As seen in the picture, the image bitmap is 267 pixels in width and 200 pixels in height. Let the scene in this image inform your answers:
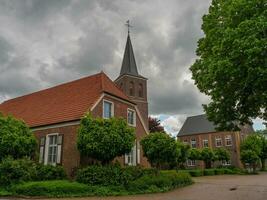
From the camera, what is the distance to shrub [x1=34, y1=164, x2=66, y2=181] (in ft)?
50.8

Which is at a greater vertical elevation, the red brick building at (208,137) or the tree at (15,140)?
the red brick building at (208,137)

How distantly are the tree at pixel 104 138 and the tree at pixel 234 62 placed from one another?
4.89 meters

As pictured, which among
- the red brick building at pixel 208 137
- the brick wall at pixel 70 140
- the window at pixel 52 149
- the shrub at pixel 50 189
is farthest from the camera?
the red brick building at pixel 208 137

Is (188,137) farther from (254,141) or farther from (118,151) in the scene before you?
(118,151)

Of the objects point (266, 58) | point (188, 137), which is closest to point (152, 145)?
point (266, 58)

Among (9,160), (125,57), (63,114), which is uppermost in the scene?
(125,57)

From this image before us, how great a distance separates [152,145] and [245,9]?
36.2ft

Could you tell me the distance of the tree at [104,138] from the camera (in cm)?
1473

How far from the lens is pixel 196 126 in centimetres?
5569

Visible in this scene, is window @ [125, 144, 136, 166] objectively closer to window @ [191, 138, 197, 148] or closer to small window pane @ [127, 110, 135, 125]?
small window pane @ [127, 110, 135, 125]

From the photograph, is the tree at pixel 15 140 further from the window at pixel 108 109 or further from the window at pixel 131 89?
the window at pixel 131 89

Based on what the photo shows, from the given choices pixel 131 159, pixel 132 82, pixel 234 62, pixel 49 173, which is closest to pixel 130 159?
pixel 131 159

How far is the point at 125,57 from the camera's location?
41.4m

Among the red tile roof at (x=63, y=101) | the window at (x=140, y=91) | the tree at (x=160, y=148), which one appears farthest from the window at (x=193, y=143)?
the tree at (x=160, y=148)
